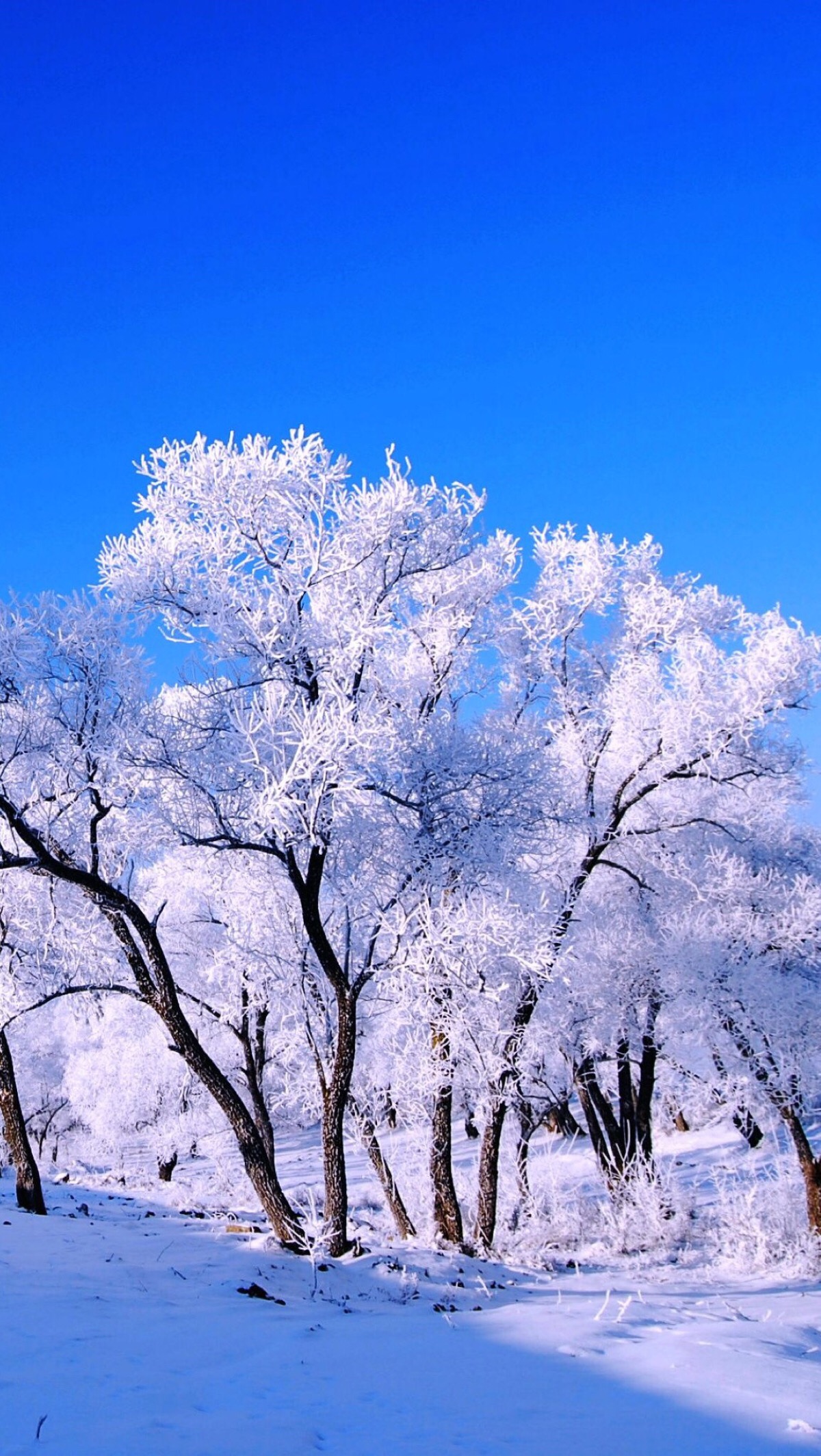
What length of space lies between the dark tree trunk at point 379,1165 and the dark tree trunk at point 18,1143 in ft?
15.7

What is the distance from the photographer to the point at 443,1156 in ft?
41.2

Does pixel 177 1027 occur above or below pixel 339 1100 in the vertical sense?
above

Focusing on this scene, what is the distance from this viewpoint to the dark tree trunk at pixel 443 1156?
12000mm

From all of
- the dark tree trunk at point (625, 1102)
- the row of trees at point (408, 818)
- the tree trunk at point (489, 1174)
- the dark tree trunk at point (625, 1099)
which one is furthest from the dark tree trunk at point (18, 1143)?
the dark tree trunk at point (625, 1102)

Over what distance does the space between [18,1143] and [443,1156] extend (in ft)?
19.2

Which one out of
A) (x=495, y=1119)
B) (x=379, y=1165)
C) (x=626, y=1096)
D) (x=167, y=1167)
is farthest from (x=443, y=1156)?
(x=167, y=1167)

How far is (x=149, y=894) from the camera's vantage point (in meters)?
20.3

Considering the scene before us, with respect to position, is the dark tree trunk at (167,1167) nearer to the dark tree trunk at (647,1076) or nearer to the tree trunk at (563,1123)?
the tree trunk at (563,1123)

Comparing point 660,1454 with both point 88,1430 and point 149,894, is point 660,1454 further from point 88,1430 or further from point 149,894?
point 149,894

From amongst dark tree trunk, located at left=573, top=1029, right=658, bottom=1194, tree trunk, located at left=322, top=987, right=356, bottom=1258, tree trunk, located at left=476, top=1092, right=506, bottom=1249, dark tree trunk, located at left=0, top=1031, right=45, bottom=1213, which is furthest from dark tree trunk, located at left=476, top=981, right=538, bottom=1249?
dark tree trunk, located at left=0, top=1031, right=45, bottom=1213

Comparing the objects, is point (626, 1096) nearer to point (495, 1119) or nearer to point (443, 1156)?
point (495, 1119)

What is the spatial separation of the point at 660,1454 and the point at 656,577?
11461 millimetres

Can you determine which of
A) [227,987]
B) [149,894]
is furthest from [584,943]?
[149,894]

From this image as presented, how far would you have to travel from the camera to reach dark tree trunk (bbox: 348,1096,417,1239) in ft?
45.2
